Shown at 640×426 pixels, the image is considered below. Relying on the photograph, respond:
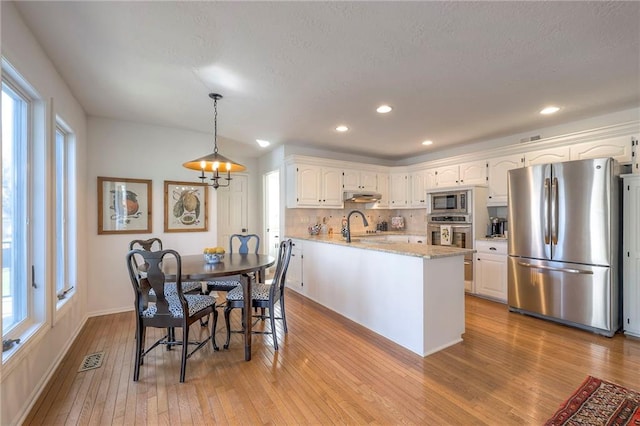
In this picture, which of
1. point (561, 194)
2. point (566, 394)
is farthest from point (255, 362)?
point (561, 194)

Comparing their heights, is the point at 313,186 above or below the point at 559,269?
above

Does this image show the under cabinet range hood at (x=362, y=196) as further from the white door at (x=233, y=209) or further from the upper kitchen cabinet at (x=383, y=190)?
the white door at (x=233, y=209)

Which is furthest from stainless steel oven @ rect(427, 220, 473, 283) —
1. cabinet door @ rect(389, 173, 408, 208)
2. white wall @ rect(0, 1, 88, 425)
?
white wall @ rect(0, 1, 88, 425)

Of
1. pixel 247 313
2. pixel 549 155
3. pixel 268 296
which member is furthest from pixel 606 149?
pixel 247 313

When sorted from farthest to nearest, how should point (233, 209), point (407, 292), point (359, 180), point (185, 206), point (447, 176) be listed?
point (233, 209) < point (359, 180) < point (447, 176) < point (185, 206) < point (407, 292)

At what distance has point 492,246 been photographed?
412 cm

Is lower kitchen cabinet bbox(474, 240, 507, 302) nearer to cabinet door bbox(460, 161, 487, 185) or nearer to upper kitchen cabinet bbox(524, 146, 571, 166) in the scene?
cabinet door bbox(460, 161, 487, 185)

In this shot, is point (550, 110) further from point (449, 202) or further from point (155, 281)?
point (155, 281)

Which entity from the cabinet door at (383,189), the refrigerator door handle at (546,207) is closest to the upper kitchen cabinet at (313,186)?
the cabinet door at (383,189)

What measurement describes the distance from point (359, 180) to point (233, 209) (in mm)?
2469

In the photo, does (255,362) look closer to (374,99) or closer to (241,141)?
(374,99)

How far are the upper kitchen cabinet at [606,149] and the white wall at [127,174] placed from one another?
4878mm

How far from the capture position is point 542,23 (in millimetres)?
1822

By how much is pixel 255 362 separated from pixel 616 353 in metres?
3.22
